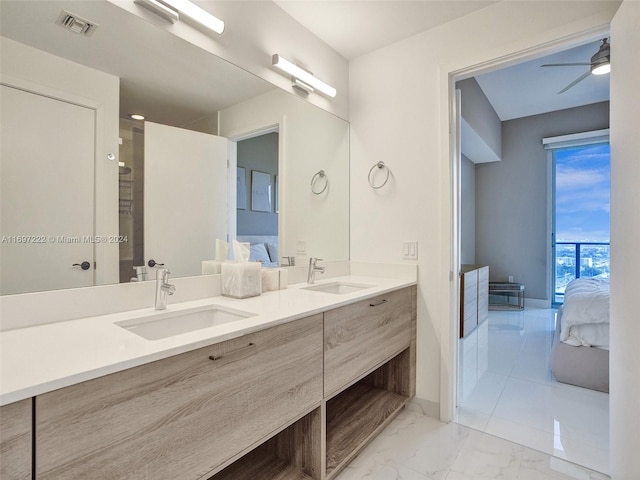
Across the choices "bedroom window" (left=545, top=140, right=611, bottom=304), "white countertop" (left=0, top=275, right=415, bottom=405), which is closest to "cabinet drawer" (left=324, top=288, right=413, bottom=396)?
"white countertop" (left=0, top=275, right=415, bottom=405)

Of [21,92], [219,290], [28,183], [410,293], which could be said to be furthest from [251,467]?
[21,92]

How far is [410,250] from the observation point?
2170mm

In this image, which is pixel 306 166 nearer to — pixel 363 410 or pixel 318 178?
pixel 318 178

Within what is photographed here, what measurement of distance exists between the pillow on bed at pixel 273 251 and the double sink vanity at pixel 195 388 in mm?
262

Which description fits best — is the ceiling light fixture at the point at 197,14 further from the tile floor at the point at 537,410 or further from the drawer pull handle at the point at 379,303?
the tile floor at the point at 537,410

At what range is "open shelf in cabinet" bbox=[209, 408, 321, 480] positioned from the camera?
142 centimetres

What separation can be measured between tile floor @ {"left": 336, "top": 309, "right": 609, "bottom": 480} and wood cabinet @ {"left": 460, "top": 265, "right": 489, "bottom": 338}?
86 centimetres

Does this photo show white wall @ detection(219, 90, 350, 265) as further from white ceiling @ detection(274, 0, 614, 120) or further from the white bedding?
the white bedding

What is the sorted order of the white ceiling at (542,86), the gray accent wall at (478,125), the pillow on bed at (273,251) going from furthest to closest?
1. the gray accent wall at (478,125)
2. the white ceiling at (542,86)
3. the pillow on bed at (273,251)

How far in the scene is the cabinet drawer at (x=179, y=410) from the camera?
74 centimetres

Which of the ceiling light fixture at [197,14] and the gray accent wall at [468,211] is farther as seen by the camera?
the gray accent wall at [468,211]

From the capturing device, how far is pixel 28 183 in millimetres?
1095

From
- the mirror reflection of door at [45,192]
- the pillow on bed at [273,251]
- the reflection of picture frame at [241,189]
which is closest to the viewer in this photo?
the mirror reflection of door at [45,192]

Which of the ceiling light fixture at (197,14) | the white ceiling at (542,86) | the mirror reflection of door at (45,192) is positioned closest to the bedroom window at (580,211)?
the white ceiling at (542,86)
